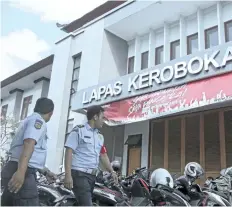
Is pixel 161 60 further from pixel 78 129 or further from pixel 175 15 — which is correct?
pixel 78 129

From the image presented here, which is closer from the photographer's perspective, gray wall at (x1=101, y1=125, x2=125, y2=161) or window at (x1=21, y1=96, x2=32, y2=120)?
gray wall at (x1=101, y1=125, x2=125, y2=161)

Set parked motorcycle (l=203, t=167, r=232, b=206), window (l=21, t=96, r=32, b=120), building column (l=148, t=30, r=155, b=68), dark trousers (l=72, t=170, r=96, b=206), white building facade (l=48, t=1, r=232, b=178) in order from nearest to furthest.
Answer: dark trousers (l=72, t=170, r=96, b=206)
parked motorcycle (l=203, t=167, r=232, b=206)
white building facade (l=48, t=1, r=232, b=178)
building column (l=148, t=30, r=155, b=68)
window (l=21, t=96, r=32, b=120)

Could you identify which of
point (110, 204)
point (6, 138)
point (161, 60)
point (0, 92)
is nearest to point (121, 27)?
point (161, 60)

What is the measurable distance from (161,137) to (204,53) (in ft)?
11.1

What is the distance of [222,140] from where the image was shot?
7938mm

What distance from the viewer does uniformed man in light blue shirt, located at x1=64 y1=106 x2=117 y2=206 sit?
2910mm

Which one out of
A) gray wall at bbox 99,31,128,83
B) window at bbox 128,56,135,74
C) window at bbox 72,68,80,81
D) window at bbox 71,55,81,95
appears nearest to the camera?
gray wall at bbox 99,31,128,83

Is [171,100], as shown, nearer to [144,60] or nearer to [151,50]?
[151,50]

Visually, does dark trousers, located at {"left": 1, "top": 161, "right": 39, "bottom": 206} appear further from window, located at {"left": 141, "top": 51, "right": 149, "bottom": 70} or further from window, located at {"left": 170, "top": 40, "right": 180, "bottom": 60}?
window, located at {"left": 141, "top": 51, "right": 149, "bottom": 70}

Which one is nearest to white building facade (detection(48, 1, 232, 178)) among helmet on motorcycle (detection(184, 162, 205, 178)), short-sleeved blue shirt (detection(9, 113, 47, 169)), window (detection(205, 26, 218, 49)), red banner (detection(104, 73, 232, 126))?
window (detection(205, 26, 218, 49))

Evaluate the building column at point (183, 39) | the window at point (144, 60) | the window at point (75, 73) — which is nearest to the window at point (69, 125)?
the window at point (75, 73)

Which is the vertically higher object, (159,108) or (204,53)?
(204,53)

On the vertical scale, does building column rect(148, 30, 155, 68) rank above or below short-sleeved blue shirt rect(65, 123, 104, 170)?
above

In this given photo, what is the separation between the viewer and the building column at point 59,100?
457 inches
